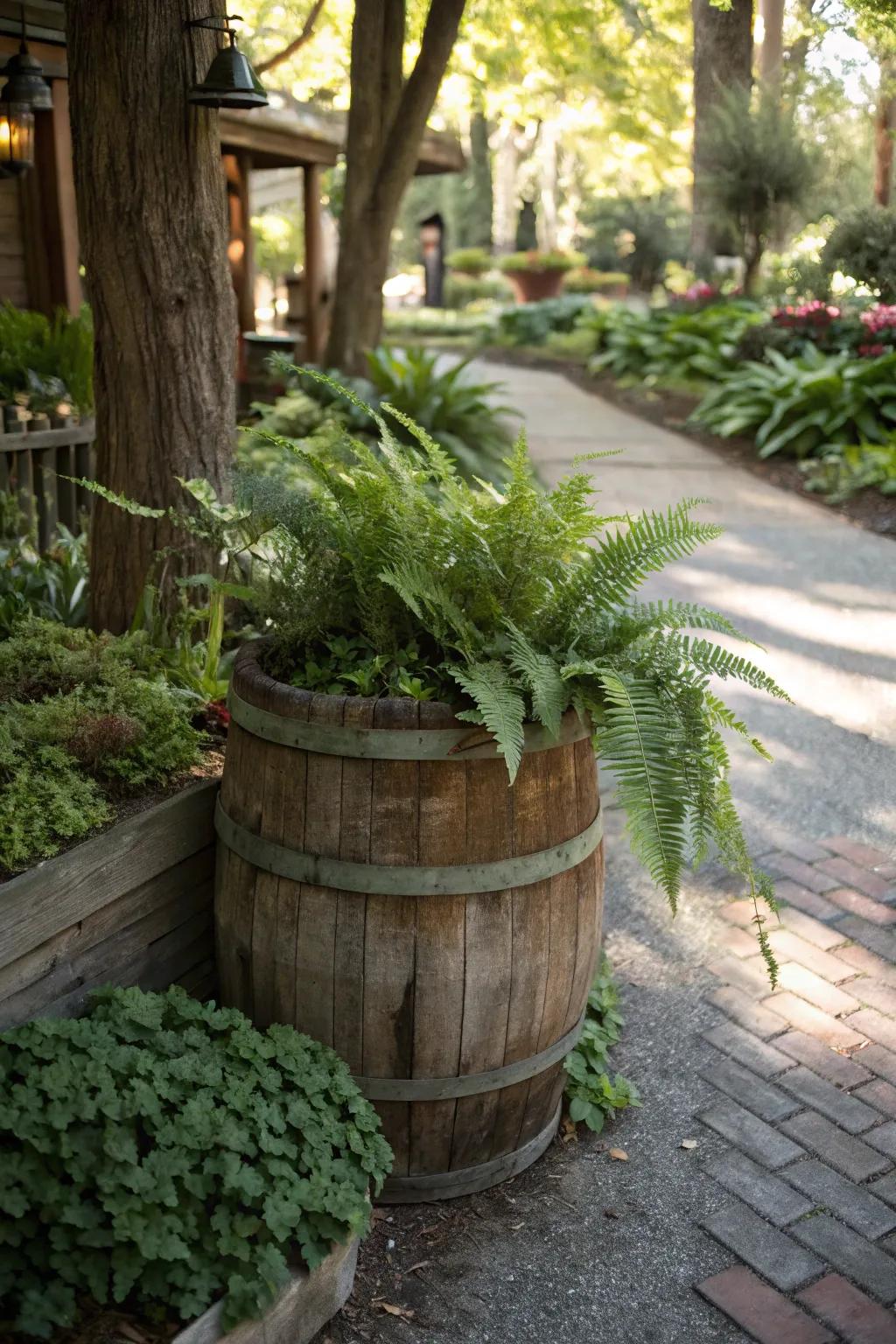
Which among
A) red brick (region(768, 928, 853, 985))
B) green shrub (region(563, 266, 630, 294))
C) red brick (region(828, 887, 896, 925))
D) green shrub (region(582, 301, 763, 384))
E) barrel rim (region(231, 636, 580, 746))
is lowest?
red brick (region(768, 928, 853, 985))

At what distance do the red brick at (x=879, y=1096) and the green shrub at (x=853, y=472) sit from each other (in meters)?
6.29

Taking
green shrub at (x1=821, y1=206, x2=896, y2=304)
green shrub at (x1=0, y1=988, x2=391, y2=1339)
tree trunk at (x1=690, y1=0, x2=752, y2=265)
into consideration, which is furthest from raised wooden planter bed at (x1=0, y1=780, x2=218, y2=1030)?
tree trunk at (x1=690, y1=0, x2=752, y2=265)

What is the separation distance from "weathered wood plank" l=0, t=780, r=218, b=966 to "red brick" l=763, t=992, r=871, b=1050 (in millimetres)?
1713

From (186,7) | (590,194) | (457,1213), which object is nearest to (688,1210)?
(457,1213)

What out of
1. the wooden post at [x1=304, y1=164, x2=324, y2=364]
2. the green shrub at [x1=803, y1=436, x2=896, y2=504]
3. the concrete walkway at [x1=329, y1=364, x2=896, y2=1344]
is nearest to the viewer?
the concrete walkway at [x1=329, y1=364, x2=896, y2=1344]

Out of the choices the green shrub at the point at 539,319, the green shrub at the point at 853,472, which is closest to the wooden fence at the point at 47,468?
the green shrub at the point at 853,472

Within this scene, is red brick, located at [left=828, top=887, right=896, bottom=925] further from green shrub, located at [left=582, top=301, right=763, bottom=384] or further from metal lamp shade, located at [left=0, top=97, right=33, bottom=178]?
green shrub, located at [left=582, top=301, right=763, bottom=384]

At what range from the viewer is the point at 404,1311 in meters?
2.51

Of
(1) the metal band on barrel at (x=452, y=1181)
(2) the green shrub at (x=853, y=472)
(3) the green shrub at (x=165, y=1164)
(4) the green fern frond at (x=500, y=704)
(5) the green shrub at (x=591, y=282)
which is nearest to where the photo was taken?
(3) the green shrub at (x=165, y=1164)

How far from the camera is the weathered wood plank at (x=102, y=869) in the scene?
2.46m

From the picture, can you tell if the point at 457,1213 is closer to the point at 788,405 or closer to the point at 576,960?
the point at 576,960

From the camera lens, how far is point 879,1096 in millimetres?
3113

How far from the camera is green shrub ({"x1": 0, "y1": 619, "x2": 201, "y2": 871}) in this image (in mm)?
2693

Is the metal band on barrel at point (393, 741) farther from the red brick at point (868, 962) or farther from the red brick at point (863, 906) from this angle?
the red brick at point (863, 906)
